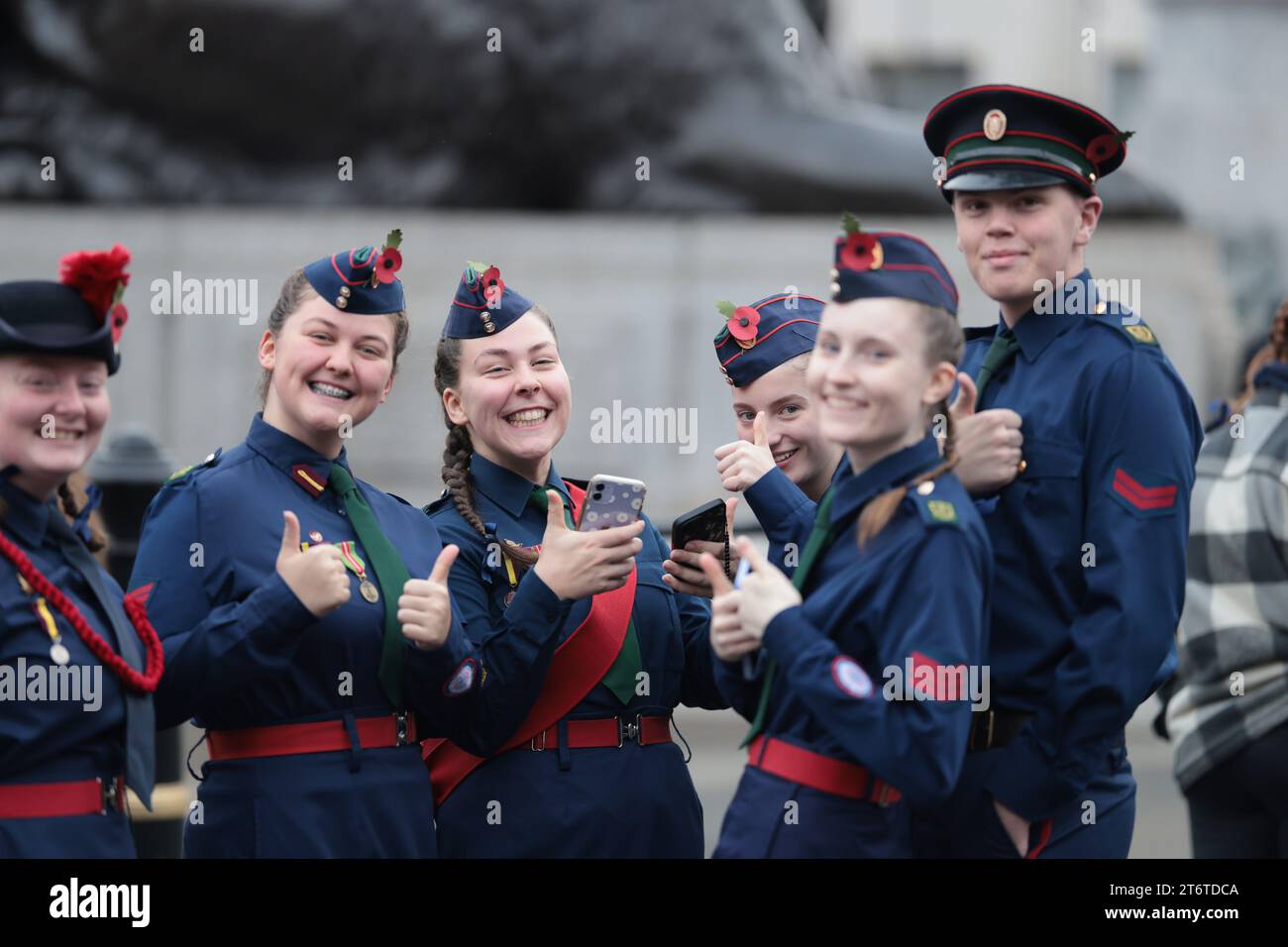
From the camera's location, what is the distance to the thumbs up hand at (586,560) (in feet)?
14.0

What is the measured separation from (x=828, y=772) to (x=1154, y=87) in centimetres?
2037

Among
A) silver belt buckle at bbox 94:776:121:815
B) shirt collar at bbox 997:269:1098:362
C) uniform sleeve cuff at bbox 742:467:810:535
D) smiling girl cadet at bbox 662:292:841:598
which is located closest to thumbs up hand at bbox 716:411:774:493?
uniform sleeve cuff at bbox 742:467:810:535

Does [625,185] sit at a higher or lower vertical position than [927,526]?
higher

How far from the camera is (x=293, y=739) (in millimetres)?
4176

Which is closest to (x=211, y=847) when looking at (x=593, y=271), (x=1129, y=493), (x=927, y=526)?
(x=927, y=526)

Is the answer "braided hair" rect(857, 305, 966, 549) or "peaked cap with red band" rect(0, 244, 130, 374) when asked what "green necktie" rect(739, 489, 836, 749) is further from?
"peaked cap with red band" rect(0, 244, 130, 374)

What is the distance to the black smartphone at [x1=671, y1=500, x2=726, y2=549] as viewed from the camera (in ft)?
14.8

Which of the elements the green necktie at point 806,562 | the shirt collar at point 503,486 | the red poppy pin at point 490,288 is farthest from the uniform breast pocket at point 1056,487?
the red poppy pin at point 490,288

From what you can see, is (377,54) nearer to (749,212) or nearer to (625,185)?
(625,185)

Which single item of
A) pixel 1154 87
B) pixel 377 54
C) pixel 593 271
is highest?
pixel 1154 87

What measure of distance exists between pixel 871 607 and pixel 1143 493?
0.67 metres

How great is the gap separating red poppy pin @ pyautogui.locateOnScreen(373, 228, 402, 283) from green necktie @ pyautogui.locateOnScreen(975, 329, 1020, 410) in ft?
4.27

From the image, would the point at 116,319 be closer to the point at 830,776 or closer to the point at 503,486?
the point at 503,486
